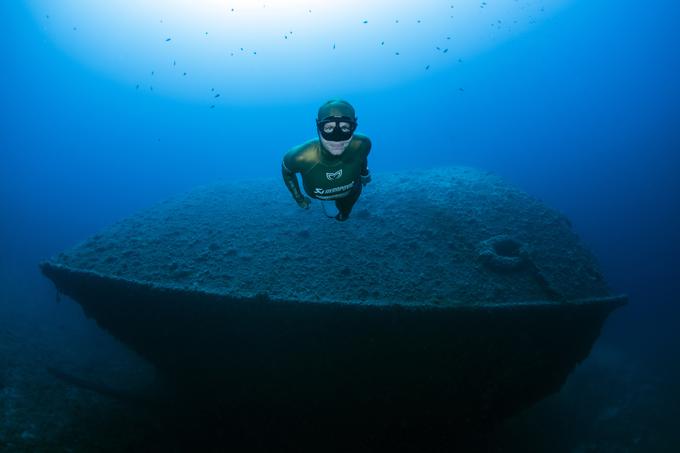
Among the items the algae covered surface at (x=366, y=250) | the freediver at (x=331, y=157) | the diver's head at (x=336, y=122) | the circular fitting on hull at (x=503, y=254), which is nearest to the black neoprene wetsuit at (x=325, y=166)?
the freediver at (x=331, y=157)

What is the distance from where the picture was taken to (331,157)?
93.0 inches

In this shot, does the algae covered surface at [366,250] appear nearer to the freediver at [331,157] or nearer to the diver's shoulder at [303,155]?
the freediver at [331,157]

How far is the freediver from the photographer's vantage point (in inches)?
84.2

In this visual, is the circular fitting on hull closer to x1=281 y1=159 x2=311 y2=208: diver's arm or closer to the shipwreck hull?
the shipwreck hull

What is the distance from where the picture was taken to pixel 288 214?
559 cm

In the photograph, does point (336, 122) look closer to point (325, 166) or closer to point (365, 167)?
point (325, 166)

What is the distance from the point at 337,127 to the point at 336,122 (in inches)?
1.2

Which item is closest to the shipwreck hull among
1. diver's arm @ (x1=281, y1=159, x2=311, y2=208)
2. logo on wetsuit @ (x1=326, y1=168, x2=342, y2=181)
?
diver's arm @ (x1=281, y1=159, x2=311, y2=208)

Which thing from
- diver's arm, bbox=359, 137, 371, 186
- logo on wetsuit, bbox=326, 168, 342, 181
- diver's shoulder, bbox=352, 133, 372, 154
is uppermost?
diver's shoulder, bbox=352, 133, 372, 154

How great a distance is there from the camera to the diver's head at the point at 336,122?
211 centimetres

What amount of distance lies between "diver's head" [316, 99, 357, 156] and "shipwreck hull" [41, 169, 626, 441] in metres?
1.86

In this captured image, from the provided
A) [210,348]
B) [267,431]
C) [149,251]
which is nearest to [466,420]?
[267,431]

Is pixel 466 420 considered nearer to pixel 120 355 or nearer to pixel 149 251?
pixel 149 251

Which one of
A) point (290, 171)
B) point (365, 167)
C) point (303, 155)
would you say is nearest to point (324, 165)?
point (303, 155)
